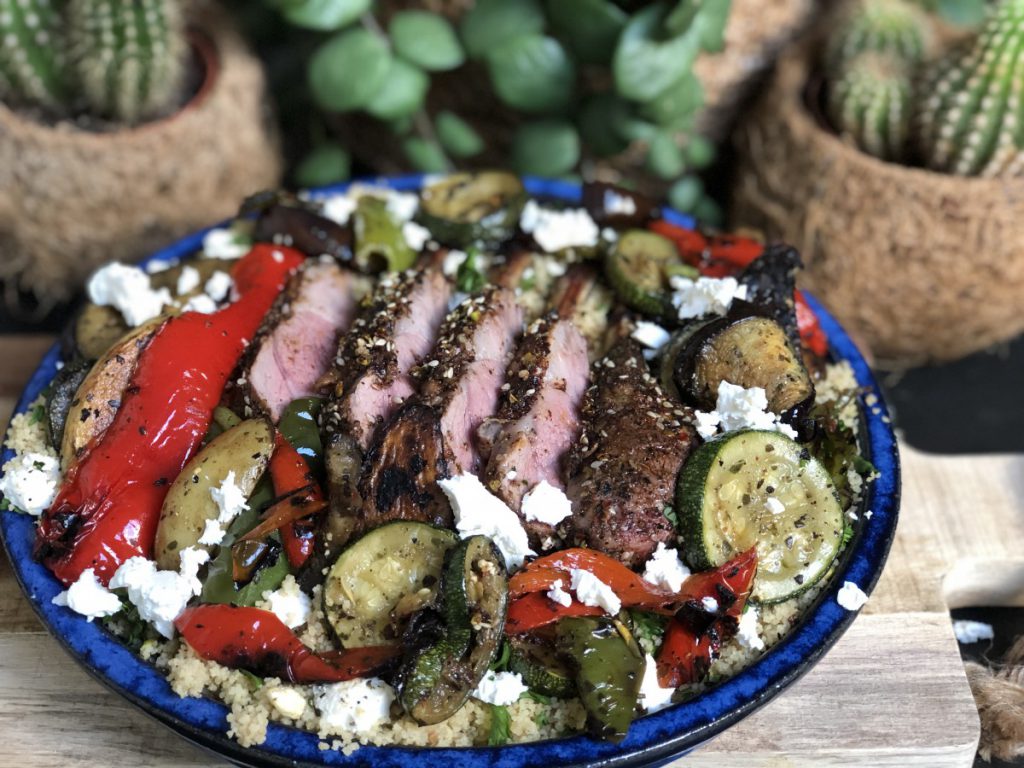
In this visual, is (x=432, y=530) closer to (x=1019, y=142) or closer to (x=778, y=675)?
(x=778, y=675)

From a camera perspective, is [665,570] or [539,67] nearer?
[665,570]

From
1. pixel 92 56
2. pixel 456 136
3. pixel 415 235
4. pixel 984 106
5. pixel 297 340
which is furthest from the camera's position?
pixel 456 136

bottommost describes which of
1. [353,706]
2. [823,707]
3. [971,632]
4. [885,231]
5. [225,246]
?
[971,632]

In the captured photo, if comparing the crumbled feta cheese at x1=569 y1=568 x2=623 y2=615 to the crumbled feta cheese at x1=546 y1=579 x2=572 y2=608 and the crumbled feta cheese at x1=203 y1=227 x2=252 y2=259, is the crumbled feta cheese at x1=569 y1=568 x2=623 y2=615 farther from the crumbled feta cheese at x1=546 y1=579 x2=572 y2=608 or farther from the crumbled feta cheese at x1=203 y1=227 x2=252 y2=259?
the crumbled feta cheese at x1=203 y1=227 x2=252 y2=259

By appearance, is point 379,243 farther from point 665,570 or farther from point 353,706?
point 353,706

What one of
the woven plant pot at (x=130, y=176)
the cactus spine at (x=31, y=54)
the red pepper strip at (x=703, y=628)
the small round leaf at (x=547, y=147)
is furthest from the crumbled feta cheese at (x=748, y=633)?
the cactus spine at (x=31, y=54)

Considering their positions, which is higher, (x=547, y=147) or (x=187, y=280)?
(x=187, y=280)

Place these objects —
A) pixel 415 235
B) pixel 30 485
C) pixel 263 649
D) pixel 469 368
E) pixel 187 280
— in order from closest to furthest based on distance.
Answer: pixel 263 649 → pixel 30 485 → pixel 469 368 → pixel 187 280 → pixel 415 235

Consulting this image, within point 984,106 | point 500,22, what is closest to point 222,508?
point 500,22
